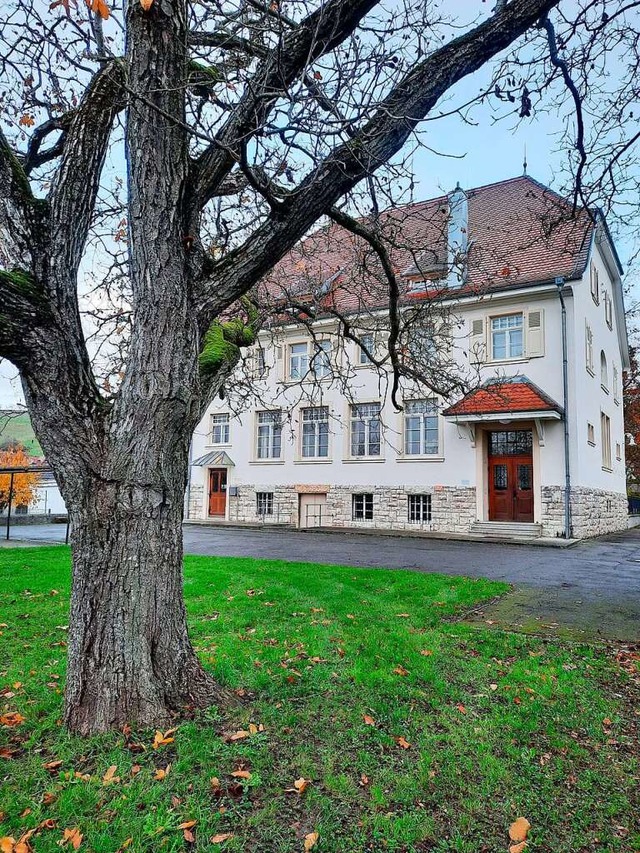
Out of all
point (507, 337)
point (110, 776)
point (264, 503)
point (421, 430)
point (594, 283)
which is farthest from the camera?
point (264, 503)

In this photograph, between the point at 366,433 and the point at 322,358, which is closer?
the point at 322,358

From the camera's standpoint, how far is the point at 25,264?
3.39 meters

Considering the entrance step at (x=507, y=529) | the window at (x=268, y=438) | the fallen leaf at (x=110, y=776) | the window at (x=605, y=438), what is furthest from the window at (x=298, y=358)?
the fallen leaf at (x=110, y=776)

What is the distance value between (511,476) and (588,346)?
17.6ft

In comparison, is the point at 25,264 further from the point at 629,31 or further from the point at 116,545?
the point at 629,31

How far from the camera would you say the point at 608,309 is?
2322cm

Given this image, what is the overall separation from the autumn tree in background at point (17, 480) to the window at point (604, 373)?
27.3 meters

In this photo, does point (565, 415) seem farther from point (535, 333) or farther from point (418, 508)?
point (418, 508)

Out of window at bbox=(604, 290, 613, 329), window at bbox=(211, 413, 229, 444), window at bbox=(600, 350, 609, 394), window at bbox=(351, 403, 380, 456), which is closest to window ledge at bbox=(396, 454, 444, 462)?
window at bbox=(351, 403, 380, 456)

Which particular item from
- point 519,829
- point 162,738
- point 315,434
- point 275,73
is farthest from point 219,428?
point 519,829

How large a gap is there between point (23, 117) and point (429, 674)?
21.4ft

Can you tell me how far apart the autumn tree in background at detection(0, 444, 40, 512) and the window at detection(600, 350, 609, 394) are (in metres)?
27.3

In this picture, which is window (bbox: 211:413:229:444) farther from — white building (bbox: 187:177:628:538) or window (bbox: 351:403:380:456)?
window (bbox: 351:403:380:456)

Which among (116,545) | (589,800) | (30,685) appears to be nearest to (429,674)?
(589,800)
